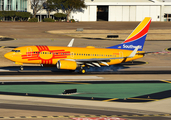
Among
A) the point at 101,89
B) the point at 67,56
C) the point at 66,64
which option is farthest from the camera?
the point at 67,56

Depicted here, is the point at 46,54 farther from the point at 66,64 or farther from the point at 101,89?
the point at 101,89

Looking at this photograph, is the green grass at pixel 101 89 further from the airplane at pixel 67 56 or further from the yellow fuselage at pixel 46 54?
the yellow fuselage at pixel 46 54

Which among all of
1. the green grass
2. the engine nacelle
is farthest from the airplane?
the green grass

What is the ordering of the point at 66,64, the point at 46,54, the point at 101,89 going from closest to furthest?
1. the point at 101,89
2. the point at 66,64
3. the point at 46,54

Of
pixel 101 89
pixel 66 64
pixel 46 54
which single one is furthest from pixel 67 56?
pixel 101 89

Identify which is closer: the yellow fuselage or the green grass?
the green grass

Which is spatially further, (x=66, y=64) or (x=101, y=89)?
(x=66, y=64)

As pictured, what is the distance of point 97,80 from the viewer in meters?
45.1

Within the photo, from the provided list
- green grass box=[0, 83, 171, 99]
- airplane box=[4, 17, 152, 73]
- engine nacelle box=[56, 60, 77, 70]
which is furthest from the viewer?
airplane box=[4, 17, 152, 73]

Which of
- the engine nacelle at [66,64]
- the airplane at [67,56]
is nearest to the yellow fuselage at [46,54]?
the airplane at [67,56]

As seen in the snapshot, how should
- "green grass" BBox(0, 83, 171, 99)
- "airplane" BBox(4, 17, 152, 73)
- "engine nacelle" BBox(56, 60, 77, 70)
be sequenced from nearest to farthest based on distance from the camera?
"green grass" BBox(0, 83, 171, 99) < "engine nacelle" BBox(56, 60, 77, 70) < "airplane" BBox(4, 17, 152, 73)

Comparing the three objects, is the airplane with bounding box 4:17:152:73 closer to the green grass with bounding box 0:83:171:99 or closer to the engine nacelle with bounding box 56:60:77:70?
the engine nacelle with bounding box 56:60:77:70

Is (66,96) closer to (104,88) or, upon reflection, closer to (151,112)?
(104,88)

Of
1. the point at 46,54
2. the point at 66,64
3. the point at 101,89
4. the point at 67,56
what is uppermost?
the point at 46,54
